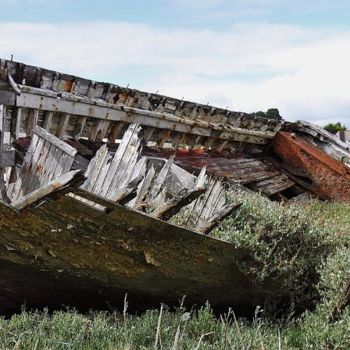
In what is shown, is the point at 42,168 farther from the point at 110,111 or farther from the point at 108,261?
the point at 110,111

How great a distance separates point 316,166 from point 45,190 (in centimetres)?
766

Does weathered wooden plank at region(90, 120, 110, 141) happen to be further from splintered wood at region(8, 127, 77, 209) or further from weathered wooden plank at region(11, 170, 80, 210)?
weathered wooden plank at region(11, 170, 80, 210)

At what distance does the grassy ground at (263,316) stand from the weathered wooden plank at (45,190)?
1.06 metres

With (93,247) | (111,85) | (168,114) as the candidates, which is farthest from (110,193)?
(168,114)

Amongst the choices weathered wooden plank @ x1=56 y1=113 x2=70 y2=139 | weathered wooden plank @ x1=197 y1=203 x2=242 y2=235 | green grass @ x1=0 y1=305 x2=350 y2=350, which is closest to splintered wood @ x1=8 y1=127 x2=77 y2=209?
green grass @ x1=0 y1=305 x2=350 y2=350

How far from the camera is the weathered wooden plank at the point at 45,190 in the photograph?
4.27m

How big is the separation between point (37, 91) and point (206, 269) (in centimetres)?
254

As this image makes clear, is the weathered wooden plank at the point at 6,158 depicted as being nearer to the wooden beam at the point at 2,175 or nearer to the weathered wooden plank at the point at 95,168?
the wooden beam at the point at 2,175

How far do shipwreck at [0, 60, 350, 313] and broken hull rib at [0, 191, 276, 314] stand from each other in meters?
0.01

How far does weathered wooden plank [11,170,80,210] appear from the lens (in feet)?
14.0

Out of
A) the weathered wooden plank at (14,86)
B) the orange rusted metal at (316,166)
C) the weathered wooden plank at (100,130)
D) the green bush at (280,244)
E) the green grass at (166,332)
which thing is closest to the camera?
the green grass at (166,332)

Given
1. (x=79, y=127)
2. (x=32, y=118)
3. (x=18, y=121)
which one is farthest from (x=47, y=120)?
(x=79, y=127)

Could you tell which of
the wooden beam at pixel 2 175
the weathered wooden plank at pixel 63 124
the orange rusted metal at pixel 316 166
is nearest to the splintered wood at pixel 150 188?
the wooden beam at pixel 2 175

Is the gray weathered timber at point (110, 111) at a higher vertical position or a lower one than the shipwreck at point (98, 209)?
higher
